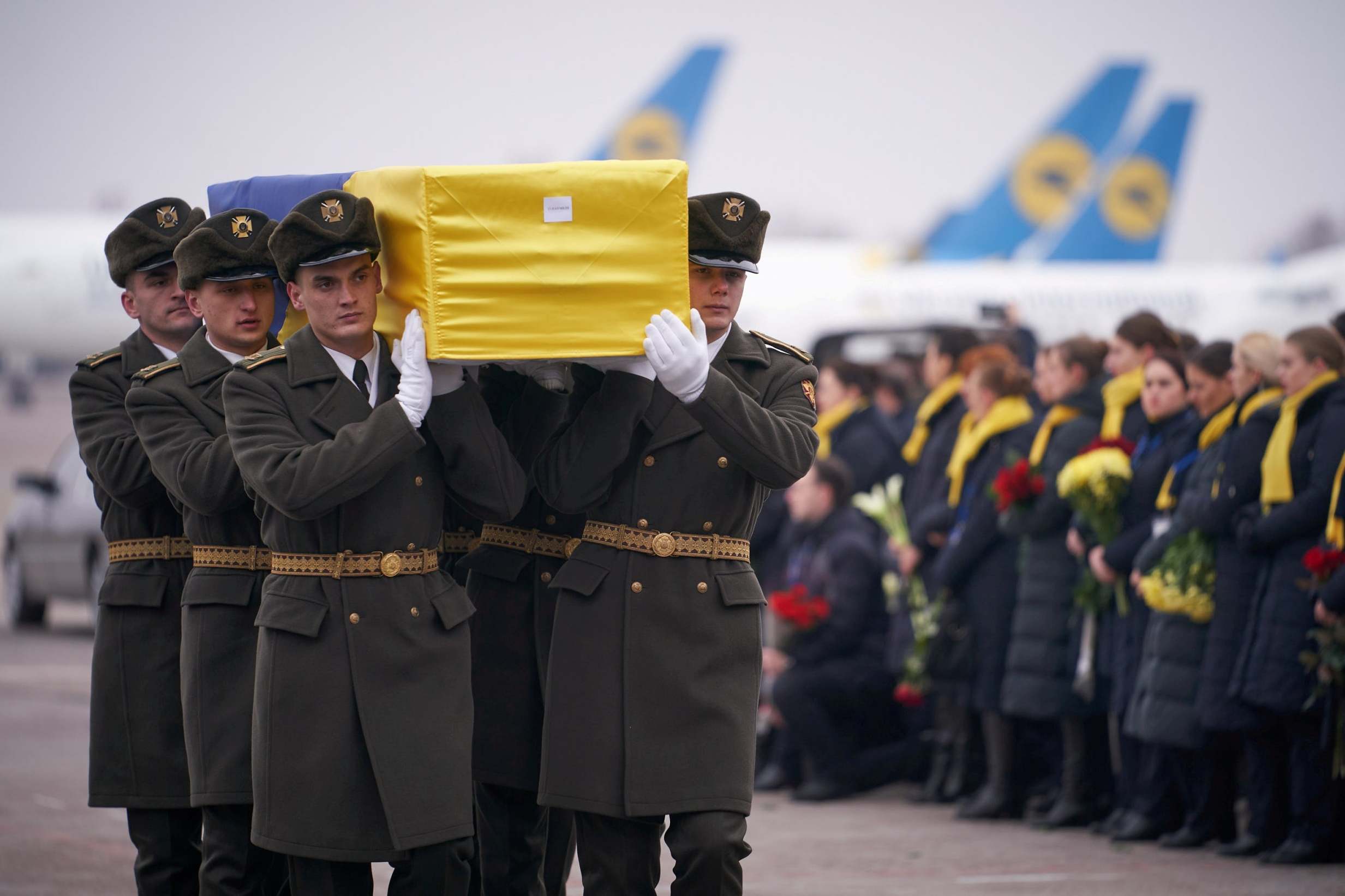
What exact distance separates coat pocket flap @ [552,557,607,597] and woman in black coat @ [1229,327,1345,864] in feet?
10.8

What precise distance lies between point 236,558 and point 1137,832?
4.25m

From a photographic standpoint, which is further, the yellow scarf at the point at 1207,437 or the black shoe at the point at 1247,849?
the yellow scarf at the point at 1207,437

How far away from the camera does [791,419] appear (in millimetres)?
4602

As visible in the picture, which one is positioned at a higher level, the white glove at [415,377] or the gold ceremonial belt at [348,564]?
the white glove at [415,377]

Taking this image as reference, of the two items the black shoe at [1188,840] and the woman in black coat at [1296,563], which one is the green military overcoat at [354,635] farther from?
the black shoe at [1188,840]

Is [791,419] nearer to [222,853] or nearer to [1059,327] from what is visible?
[222,853]

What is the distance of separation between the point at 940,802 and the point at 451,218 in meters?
5.24

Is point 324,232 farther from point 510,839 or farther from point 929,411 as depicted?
point 929,411

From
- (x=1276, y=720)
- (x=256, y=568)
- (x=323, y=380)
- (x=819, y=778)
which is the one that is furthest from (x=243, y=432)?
(x=819, y=778)

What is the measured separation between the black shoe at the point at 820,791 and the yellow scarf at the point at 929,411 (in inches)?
66.9

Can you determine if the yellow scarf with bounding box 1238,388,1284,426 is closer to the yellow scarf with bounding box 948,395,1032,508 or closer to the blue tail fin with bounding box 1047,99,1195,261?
the yellow scarf with bounding box 948,395,1032,508

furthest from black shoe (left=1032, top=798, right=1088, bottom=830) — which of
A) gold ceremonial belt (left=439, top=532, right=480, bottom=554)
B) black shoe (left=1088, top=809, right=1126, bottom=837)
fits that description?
gold ceremonial belt (left=439, top=532, right=480, bottom=554)

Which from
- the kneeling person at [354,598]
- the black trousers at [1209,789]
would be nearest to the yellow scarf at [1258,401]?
the black trousers at [1209,789]

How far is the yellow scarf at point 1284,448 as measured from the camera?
23.0 feet
